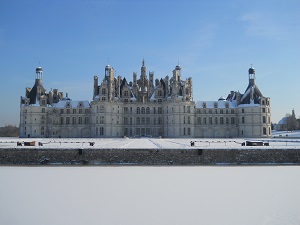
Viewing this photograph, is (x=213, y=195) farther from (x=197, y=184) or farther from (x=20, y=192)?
(x=20, y=192)

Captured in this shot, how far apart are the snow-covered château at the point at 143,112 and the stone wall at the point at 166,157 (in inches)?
1699

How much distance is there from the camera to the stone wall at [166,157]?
34000 millimetres

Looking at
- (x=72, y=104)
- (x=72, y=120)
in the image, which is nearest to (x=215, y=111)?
(x=72, y=120)

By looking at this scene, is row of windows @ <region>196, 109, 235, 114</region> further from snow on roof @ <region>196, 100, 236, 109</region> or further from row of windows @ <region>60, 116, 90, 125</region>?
row of windows @ <region>60, 116, 90, 125</region>

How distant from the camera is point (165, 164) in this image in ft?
111

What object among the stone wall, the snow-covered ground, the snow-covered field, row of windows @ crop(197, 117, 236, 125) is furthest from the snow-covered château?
the snow-covered field

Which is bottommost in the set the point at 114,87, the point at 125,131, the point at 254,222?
the point at 254,222

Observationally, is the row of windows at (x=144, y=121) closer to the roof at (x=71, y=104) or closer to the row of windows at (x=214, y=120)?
the row of windows at (x=214, y=120)

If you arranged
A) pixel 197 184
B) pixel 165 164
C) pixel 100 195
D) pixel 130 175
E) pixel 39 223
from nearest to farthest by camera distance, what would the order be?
pixel 39 223
pixel 100 195
pixel 197 184
pixel 130 175
pixel 165 164

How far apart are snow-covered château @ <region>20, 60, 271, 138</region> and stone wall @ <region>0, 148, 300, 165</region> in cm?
4314

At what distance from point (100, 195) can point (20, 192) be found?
4485 mm

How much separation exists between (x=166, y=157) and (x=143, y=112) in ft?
157

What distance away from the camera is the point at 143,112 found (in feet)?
268

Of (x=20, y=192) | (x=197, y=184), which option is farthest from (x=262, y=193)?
(x=20, y=192)
